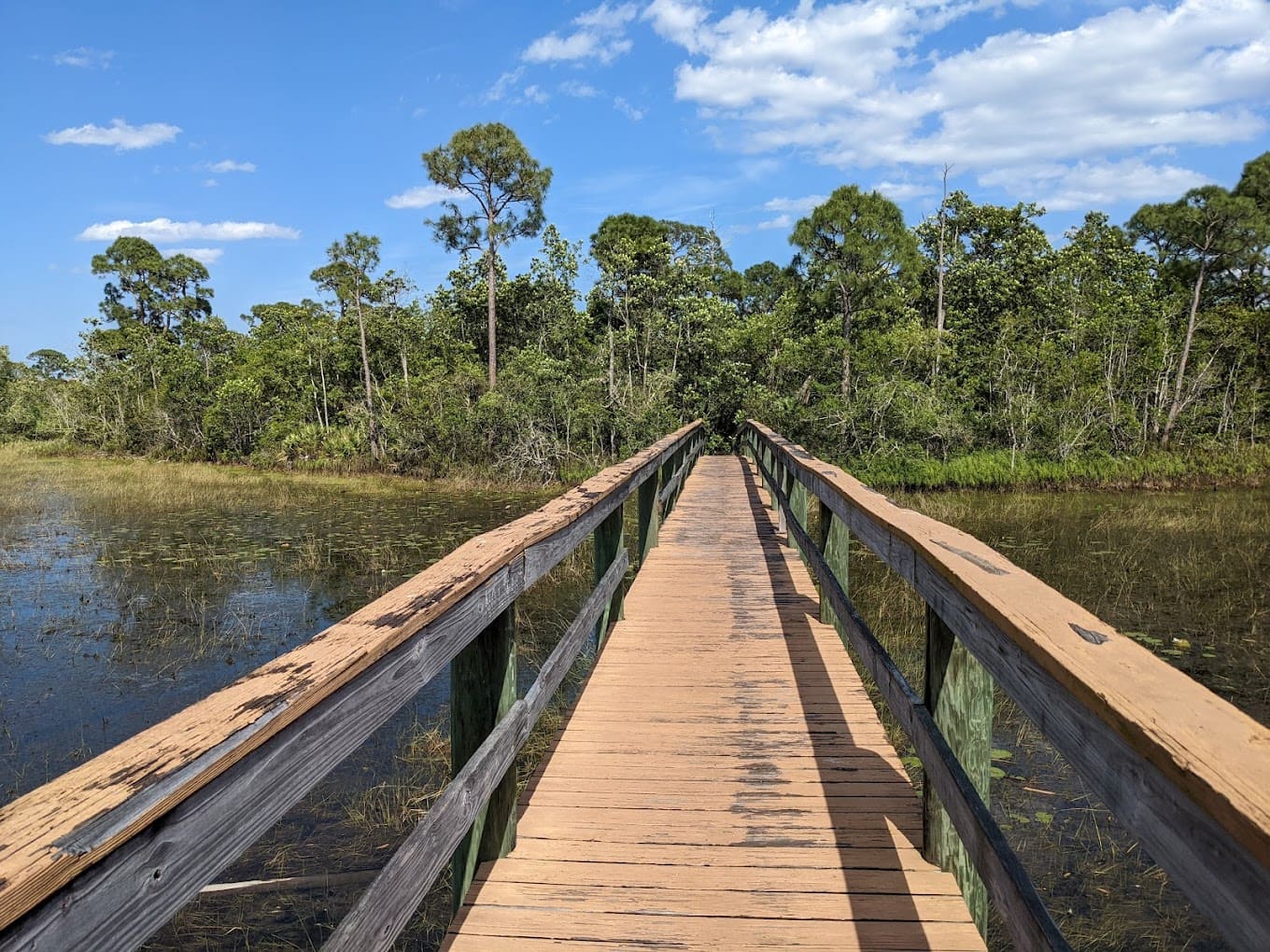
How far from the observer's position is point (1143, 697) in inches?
40.2

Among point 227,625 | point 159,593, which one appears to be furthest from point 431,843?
point 159,593

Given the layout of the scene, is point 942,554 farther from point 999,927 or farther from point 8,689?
point 8,689

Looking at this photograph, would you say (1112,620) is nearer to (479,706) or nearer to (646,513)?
(646,513)

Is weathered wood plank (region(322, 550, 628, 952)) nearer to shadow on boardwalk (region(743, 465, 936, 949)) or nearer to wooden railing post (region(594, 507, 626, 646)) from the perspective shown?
shadow on boardwalk (region(743, 465, 936, 949))

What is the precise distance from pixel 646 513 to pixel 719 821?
15.3 feet

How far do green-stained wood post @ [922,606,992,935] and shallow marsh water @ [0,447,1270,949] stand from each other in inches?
12.3

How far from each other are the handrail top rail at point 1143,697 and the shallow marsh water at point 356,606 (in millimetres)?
671

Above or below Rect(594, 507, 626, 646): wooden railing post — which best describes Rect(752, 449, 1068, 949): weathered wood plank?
below

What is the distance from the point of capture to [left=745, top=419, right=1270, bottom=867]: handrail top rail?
790 mm

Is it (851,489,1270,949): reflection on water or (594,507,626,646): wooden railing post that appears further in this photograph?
(594,507,626,646): wooden railing post

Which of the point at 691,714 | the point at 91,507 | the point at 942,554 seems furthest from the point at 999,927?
the point at 91,507

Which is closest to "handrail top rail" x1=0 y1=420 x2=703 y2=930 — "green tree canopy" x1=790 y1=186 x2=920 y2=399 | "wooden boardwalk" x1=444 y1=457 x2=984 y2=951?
"wooden boardwalk" x1=444 y1=457 x2=984 y2=951

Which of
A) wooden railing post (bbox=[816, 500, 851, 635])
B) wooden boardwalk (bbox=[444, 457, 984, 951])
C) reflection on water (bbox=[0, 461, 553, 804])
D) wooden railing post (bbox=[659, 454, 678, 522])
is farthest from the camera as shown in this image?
wooden railing post (bbox=[659, 454, 678, 522])

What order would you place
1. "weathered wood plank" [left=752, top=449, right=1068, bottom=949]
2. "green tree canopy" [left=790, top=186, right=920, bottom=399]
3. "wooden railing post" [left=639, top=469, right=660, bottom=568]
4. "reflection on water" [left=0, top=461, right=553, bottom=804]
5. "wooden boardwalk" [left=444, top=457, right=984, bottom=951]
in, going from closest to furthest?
"weathered wood plank" [left=752, top=449, right=1068, bottom=949] < "wooden boardwalk" [left=444, top=457, right=984, bottom=951] < "reflection on water" [left=0, top=461, right=553, bottom=804] < "wooden railing post" [left=639, top=469, right=660, bottom=568] < "green tree canopy" [left=790, top=186, right=920, bottom=399]
